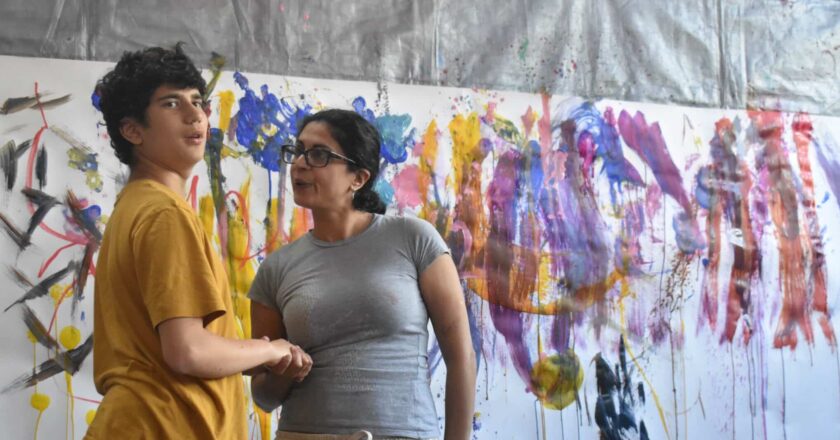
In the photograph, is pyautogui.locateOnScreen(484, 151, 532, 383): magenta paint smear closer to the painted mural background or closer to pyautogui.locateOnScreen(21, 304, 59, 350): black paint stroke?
the painted mural background

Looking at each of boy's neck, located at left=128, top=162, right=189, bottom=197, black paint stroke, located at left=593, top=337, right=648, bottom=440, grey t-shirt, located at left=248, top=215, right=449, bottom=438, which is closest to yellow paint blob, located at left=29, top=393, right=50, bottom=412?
grey t-shirt, located at left=248, top=215, right=449, bottom=438

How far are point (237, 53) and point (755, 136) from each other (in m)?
1.68

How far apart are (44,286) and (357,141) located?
37.9 inches

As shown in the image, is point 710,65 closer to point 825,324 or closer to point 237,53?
point 825,324

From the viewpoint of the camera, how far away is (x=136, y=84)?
1548mm

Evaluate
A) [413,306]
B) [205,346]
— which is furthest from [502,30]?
[205,346]

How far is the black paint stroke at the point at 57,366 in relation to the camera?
7.55ft

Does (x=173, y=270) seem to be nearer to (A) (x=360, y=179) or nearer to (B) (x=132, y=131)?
(B) (x=132, y=131)

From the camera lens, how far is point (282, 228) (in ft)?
8.46

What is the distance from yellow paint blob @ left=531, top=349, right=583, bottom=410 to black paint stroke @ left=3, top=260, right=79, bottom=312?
1.30m

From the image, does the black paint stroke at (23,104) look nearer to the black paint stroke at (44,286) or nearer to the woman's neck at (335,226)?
the black paint stroke at (44,286)

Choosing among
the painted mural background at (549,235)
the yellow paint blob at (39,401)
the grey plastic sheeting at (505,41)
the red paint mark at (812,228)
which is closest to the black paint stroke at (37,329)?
the painted mural background at (549,235)

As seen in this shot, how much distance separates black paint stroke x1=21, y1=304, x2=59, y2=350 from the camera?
2326 millimetres

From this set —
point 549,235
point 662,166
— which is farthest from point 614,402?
point 662,166
